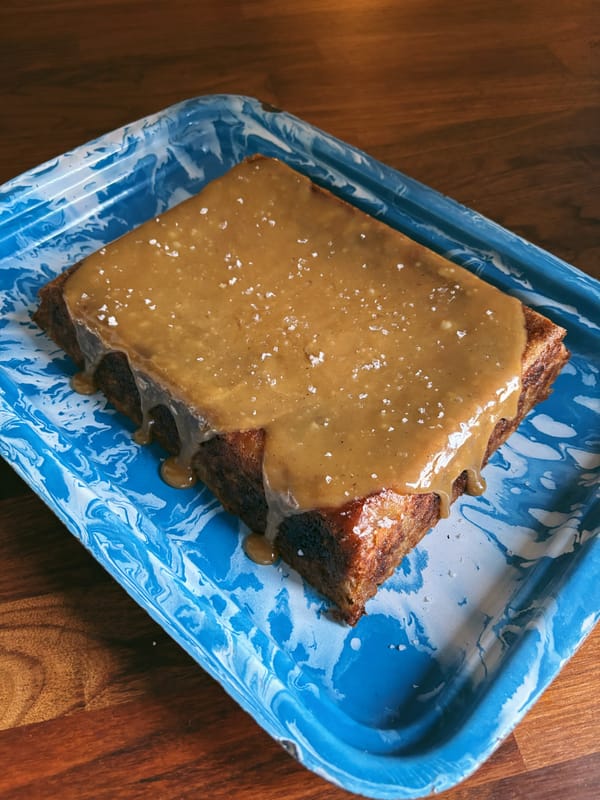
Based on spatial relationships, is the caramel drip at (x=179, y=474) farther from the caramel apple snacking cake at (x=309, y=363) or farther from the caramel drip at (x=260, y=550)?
the caramel drip at (x=260, y=550)

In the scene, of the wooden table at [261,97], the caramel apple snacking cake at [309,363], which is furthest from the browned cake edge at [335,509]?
the wooden table at [261,97]

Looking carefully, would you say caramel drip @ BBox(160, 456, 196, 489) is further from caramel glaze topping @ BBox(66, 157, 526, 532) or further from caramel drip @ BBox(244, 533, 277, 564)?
caramel drip @ BBox(244, 533, 277, 564)

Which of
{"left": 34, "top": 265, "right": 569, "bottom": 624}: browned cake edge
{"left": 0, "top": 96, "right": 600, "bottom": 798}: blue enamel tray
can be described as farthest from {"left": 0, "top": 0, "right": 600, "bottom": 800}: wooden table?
{"left": 34, "top": 265, "right": 569, "bottom": 624}: browned cake edge

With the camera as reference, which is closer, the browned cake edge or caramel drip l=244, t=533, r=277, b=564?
the browned cake edge

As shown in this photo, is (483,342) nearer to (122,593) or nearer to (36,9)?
(122,593)

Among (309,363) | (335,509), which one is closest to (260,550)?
(335,509)

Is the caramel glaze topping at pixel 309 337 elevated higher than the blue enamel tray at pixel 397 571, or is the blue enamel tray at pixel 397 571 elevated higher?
the caramel glaze topping at pixel 309 337
